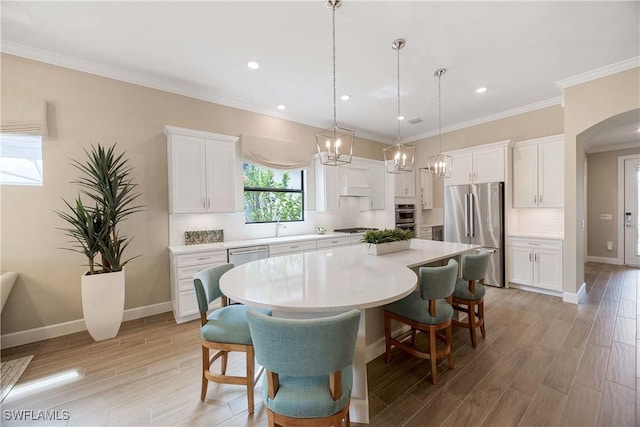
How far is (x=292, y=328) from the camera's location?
106 centimetres

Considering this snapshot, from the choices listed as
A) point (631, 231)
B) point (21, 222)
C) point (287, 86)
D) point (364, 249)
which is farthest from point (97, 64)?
point (631, 231)

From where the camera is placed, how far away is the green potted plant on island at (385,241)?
8.64 ft

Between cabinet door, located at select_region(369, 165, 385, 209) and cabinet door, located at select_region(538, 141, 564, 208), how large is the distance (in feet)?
8.85

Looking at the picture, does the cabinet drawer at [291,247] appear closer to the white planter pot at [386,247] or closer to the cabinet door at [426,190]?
the white planter pot at [386,247]

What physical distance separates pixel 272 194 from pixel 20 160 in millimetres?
3024

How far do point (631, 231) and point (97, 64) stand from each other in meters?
10.1

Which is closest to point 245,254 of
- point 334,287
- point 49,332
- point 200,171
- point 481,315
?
point 200,171

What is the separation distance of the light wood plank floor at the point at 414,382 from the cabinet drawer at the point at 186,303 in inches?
6.9

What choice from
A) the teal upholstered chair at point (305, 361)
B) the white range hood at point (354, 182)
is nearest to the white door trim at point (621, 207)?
the white range hood at point (354, 182)

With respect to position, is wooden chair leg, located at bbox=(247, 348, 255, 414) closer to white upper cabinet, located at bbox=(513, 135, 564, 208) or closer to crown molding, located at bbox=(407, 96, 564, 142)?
white upper cabinet, located at bbox=(513, 135, 564, 208)

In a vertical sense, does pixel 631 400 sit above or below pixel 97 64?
below

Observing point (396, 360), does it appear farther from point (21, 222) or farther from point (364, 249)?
point (21, 222)

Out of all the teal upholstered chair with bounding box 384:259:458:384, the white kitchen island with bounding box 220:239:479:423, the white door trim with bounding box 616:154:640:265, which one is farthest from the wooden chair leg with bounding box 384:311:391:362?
the white door trim with bounding box 616:154:640:265

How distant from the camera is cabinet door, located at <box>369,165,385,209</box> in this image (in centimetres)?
559
